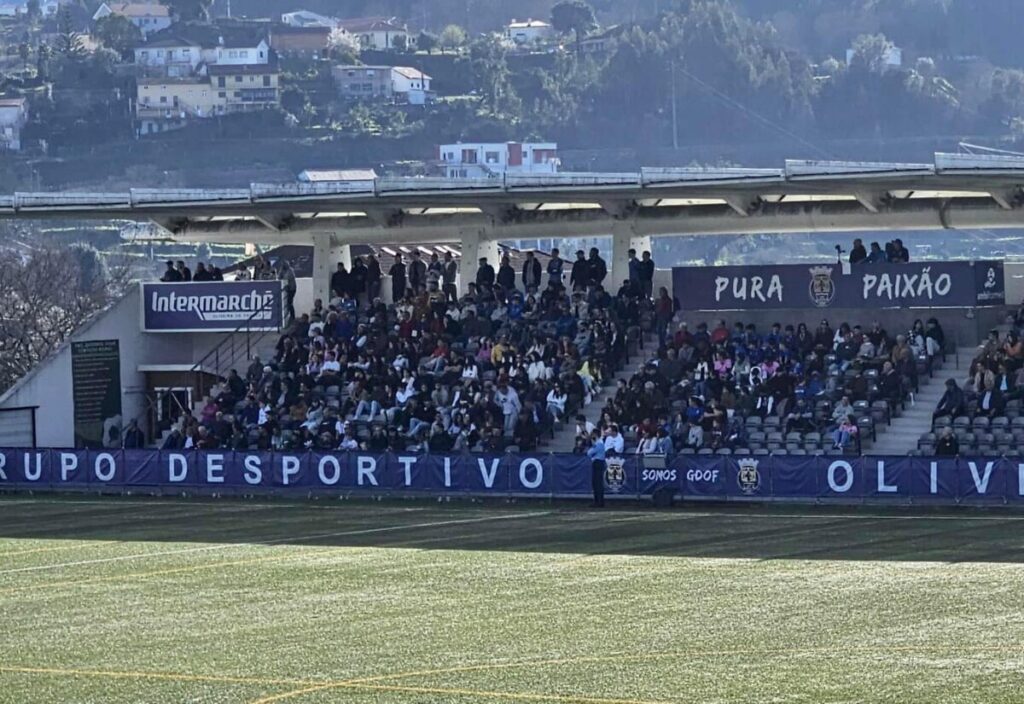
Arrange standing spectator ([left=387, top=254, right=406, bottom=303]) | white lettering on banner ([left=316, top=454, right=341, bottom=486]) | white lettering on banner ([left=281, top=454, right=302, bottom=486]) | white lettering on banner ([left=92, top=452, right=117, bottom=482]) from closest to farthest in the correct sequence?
white lettering on banner ([left=316, top=454, right=341, bottom=486]) → white lettering on banner ([left=281, top=454, right=302, bottom=486]) → white lettering on banner ([left=92, top=452, right=117, bottom=482]) → standing spectator ([left=387, top=254, right=406, bottom=303])

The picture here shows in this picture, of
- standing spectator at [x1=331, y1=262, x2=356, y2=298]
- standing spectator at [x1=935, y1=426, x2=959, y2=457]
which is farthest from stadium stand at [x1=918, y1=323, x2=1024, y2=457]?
standing spectator at [x1=331, y1=262, x2=356, y2=298]

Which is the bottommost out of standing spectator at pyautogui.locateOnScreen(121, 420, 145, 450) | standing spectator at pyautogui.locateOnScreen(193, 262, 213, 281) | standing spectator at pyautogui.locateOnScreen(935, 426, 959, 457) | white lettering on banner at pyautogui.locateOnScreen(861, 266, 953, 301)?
standing spectator at pyautogui.locateOnScreen(935, 426, 959, 457)

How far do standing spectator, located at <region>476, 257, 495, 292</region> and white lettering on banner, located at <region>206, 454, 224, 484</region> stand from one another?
28.7ft

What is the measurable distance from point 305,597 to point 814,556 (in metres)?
7.23

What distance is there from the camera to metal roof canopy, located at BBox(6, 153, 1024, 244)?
4059 centimetres

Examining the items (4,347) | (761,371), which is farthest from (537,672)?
(4,347)

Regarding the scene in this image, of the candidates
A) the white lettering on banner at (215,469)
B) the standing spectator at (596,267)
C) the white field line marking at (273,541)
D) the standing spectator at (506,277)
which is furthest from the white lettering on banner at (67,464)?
the standing spectator at (596,267)

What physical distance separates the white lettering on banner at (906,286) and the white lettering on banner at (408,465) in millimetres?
10738

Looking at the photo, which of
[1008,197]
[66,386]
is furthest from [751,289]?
[66,386]

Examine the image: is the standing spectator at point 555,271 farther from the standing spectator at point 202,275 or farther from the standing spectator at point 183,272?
the standing spectator at point 183,272

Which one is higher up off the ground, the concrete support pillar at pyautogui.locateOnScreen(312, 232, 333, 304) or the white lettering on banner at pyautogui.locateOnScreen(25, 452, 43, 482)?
the concrete support pillar at pyautogui.locateOnScreen(312, 232, 333, 304)

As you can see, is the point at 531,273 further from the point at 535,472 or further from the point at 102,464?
the point at 102,464

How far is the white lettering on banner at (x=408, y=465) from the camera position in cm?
3781

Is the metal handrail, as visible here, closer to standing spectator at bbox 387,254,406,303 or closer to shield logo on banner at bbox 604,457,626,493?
standing spectator at bbox 387,254,406,303
